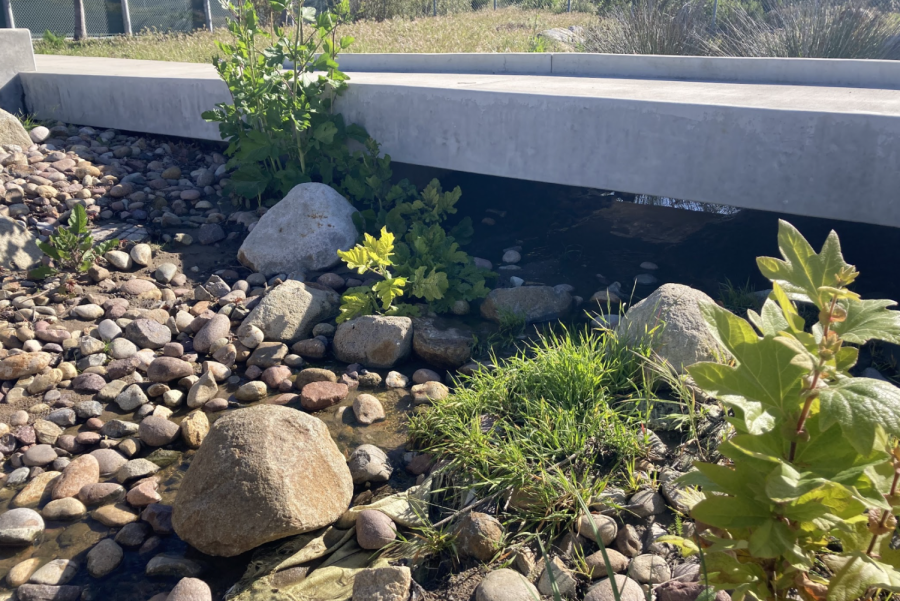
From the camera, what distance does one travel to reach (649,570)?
2.26 metres

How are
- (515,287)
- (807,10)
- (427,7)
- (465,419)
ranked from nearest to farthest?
(465,419) → (515,287) → (807,10) → (427,7)

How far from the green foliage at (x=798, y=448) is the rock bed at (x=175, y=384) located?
2.23 feet

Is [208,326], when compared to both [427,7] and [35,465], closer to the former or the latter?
[35,465]

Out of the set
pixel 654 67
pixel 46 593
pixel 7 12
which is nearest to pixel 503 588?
pixel 46 593

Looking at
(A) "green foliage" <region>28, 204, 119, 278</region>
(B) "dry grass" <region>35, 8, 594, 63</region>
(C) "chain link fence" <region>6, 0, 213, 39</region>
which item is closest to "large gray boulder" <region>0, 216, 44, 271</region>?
(A) "green foliage" <region>28, 204, 119, 278</region>

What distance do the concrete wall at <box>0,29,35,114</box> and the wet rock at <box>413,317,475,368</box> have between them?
18.5 feet

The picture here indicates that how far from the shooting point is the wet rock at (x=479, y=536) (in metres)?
2.49

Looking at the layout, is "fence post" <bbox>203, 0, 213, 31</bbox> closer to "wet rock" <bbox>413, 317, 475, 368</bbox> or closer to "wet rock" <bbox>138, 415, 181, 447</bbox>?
"wet rock" <bbox>413, 317, 475, 368</bbox>

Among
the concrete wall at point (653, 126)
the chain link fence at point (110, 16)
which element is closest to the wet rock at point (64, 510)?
the concrete wall at point (653, 126)

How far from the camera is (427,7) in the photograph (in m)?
18.8

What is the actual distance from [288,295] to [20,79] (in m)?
4.98

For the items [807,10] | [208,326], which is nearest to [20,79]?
[208,326]

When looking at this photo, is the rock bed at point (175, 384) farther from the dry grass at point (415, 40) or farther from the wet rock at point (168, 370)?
the dry grass at point (415, 40)

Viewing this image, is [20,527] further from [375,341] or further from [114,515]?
[375,341]
